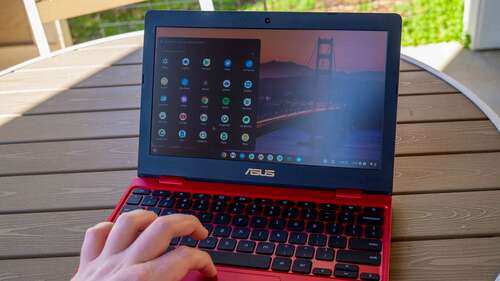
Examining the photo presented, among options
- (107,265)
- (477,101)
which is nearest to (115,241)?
(107,265)

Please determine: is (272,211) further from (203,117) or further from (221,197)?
(203,117)

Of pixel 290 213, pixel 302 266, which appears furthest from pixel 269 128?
pixel 302 266

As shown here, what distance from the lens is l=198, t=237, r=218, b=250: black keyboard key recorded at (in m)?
0.79

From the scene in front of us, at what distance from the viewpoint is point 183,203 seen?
88 centimetres

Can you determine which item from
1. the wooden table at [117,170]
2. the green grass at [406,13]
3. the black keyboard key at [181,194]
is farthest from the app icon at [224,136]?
the green grass at [406,13]

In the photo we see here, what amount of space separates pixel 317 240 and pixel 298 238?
0.03 metres

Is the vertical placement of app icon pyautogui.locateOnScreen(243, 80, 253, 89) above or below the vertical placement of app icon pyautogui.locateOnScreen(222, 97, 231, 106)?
above

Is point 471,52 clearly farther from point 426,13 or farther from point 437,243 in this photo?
point 437,243

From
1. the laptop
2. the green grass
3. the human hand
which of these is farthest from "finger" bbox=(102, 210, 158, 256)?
→ the green grass

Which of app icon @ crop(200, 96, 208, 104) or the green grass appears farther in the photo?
the green grass

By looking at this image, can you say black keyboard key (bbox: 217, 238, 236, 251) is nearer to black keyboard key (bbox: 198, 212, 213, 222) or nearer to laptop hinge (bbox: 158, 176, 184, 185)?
black keyboard key (bbox: 198, 212, 213, 222)

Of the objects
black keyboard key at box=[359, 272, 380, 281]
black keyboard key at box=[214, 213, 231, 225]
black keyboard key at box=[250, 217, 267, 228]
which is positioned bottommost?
black keyboard key at box=[359, 272, 380, 281]

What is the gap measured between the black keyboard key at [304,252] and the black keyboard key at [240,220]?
9 cm

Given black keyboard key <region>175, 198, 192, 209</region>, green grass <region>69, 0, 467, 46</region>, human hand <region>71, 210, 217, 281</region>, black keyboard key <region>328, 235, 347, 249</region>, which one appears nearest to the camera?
human hand <region>71, 210, 217, 281</region>
